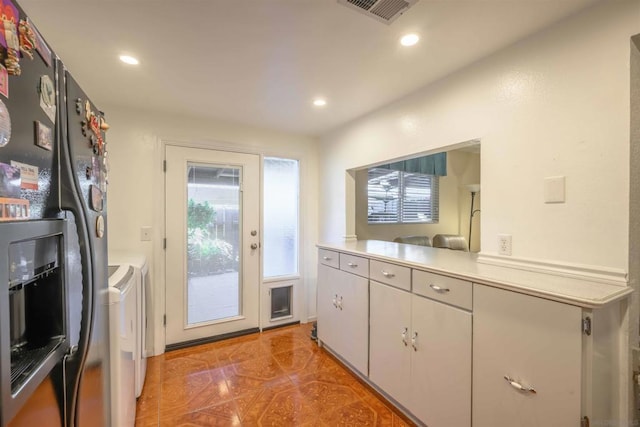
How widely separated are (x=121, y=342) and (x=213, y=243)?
165cm

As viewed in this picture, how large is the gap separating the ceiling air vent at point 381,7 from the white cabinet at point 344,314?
5.33ft

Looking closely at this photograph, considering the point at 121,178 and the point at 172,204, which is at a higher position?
the point at 121,178

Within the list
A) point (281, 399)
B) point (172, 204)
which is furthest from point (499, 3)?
point (172, 204)

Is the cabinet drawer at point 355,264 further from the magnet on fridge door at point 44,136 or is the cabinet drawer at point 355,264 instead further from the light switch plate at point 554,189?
the magnet on fridge door at point 44,136

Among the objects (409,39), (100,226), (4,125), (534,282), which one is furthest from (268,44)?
(534,282)

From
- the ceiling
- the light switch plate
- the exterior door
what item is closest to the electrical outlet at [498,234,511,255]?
the light switch plate

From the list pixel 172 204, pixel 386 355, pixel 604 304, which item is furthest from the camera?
Answer: pixel 172 204

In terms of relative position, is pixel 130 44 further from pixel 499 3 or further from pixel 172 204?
pixel 499 3

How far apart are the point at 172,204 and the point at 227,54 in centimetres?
159

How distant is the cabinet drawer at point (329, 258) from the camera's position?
2459 millimetres

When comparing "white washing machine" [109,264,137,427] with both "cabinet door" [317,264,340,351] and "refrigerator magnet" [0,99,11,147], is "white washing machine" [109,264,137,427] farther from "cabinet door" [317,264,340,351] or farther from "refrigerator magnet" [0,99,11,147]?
"cabinet door" [317,264,340,351]

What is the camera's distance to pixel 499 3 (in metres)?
1.28

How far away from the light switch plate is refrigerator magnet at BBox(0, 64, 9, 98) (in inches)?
77.0

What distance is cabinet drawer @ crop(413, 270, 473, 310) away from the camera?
4.68ft
